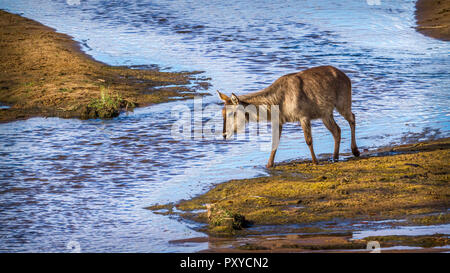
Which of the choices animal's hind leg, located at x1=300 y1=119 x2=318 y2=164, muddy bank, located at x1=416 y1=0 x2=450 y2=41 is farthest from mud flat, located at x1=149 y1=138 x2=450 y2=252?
muddy bank, located at x1=416 y1=0 x2=450 y2=41

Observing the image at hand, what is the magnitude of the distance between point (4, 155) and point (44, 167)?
1.12 meters

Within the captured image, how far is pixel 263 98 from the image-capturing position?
10.3 m

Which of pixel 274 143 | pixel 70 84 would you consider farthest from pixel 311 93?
pixel 70 84

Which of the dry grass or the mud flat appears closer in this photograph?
the mud flat

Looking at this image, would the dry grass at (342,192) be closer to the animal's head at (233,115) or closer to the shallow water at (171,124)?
the shallow water at (171,124)

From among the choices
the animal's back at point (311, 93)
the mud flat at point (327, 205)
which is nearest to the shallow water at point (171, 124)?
the mud flat at point (327, 205)

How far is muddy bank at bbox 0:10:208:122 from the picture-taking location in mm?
14203

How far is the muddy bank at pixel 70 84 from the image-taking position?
46.6ft

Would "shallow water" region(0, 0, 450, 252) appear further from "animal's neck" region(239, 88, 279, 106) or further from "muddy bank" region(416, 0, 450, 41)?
"animal's neck" region(239, 88, 279, 106)

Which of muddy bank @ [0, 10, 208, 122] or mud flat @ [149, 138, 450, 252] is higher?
muddy bank @ [0, 10, 208, 122]

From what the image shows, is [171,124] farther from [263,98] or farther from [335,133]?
[335,133]

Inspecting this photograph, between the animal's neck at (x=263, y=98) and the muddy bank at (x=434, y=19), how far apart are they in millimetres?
14245

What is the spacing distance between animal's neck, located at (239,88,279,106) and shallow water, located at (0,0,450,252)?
0.97 m

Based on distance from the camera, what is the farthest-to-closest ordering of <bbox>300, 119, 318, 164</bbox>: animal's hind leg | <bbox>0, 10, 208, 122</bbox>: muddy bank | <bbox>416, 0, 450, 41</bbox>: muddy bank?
1. <bbox>416, 0, 450, 41</bbox>: muddy bank
2. <bbox>0, 10, 208, 122</bbox>: muddy bank
3. <bbox>300, 119, 318, 164</bbox>: animal's hind leg
